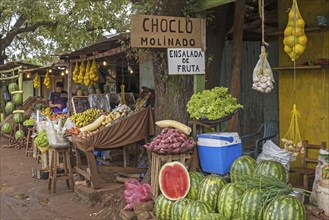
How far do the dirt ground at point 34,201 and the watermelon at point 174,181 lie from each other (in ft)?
6.67

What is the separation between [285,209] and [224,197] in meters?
0.77

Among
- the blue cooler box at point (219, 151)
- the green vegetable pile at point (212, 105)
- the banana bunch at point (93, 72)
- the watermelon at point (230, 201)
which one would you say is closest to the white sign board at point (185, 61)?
the green vegetable pile at point (212, 105)

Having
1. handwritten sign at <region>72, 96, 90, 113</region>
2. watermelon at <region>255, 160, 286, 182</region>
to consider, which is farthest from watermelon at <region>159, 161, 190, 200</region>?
handwritten sign at <region>72, 96, 90, 113</region>

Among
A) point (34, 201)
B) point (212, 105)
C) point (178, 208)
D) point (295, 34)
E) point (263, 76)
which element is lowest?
point (34, 201)

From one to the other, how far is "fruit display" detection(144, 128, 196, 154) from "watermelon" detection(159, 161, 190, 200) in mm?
196

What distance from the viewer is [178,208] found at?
430 cm

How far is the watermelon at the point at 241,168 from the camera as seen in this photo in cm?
436

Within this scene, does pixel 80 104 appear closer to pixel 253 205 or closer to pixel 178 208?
pixel 178 208

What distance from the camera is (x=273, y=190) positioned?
3678mm

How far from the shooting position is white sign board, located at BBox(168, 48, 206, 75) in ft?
16.8

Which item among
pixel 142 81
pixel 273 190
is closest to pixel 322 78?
pixel 273 190

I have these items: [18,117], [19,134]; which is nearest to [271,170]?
[18,117]

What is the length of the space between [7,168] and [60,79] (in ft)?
23.2

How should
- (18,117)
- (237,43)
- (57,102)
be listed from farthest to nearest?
1. (18,117)
2. (57,102)
3. (237,43)
